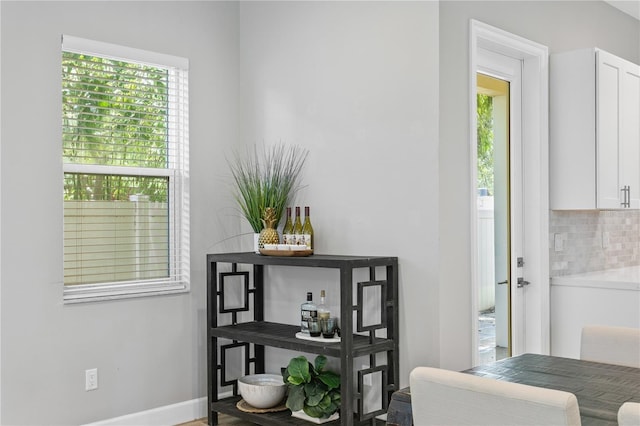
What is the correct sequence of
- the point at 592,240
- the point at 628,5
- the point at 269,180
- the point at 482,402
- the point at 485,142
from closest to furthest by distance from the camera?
the point at 482,402
the point at 485,142
the point at 269,180
the point at 592,240
the point at 628,5

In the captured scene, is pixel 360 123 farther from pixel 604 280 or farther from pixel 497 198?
pixel 604 280

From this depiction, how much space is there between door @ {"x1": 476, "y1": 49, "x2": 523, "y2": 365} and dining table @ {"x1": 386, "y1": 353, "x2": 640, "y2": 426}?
108cm

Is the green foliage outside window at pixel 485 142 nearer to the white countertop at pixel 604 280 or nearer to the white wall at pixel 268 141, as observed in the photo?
the white wall at pixel 268 141

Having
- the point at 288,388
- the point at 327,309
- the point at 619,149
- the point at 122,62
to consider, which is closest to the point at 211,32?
the point at 122,62

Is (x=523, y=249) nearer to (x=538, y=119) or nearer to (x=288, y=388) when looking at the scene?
(x=538, y=119)

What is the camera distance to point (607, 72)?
3.78 metres

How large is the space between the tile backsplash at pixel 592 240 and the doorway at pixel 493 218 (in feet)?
1.21

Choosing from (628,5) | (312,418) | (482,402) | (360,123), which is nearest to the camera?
(482,402)

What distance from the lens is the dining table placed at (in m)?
1.84

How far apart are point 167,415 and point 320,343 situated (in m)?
1.16

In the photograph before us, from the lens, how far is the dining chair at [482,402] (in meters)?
1.49

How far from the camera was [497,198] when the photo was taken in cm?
369

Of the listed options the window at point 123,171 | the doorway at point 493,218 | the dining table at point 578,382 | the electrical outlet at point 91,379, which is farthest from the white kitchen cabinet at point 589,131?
the electrical outlet at point 91,379

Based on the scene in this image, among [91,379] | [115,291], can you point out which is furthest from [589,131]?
[91,379]
